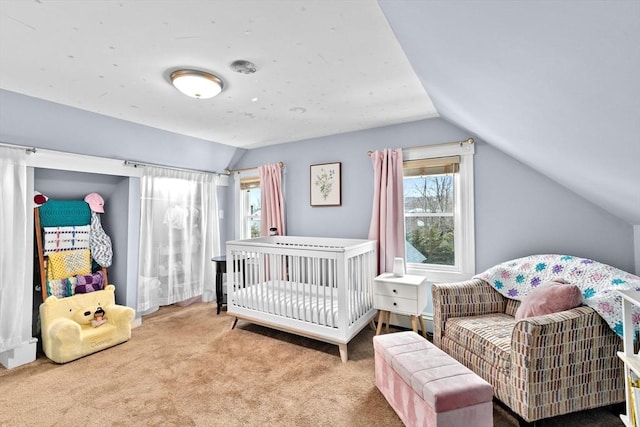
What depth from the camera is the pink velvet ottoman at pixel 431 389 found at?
1.46 m

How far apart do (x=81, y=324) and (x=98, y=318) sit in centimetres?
15

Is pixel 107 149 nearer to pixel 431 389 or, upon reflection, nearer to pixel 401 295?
pixel 401 295

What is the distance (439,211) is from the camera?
3.10 m

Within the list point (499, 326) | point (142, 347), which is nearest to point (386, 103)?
point (499, 326)

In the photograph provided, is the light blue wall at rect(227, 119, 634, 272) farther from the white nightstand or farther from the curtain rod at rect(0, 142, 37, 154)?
the curtain rod at rect(0, 142, 37, 154)

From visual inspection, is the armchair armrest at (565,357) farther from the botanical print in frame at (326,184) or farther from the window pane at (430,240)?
the botanical print in frame at (326,184)

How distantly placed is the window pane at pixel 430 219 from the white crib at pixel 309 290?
495 millimetres

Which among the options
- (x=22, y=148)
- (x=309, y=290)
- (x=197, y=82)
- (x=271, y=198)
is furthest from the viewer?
(x=271, y=198)

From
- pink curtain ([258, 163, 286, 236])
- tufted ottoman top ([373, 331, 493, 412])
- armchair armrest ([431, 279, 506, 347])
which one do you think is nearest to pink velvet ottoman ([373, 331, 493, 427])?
tufted ottoman top ([373, 331, 493, 412])

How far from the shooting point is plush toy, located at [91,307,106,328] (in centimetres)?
282

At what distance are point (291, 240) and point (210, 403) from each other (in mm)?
2091

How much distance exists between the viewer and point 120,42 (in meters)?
1.64

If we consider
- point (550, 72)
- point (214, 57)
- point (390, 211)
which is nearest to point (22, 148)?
point (214, 57)

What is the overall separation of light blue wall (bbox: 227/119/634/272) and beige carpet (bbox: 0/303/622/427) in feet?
3.94
